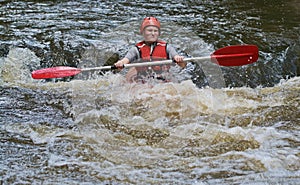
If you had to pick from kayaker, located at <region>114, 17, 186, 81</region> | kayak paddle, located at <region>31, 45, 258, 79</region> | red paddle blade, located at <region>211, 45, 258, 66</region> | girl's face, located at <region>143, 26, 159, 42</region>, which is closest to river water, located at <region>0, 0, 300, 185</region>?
kayaker, located at <region>114, 17, 186, 81</region>

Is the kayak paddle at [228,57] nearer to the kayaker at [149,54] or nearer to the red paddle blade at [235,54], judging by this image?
the red paddle blade at [235,54]

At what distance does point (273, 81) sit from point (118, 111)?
7.91ft

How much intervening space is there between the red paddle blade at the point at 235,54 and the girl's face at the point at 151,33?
31.4 inches

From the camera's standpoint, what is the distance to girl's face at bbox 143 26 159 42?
19.8ft

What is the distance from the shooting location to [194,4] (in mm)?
9398

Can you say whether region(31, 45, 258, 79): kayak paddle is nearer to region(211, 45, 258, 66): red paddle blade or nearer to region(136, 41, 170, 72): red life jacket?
region(211, 45, 258, 66): red paddle blade

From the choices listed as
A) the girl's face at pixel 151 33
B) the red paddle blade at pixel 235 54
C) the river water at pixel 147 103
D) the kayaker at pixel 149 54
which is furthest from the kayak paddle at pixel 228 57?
the girl's face at pixel 151 33

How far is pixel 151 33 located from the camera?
6035mm

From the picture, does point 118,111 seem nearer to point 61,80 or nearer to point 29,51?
point 61,80

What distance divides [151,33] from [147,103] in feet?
3.61

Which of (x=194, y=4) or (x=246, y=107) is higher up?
(x=194, y=4)

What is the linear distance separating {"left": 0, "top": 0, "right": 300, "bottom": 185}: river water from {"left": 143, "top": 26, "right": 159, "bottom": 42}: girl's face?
2.01 ft

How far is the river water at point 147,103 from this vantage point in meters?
3.81

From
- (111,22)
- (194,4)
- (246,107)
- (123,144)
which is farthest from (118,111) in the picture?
(194,4)
